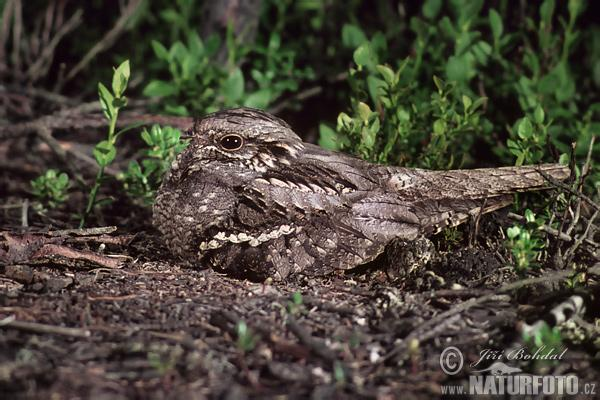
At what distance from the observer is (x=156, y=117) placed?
14.0 ft

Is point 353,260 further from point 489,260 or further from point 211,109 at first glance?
point 211,109

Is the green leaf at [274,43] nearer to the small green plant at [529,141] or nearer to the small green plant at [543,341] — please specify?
the small green plant at [529,141]

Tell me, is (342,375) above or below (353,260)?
below

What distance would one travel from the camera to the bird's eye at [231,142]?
10.9 feet

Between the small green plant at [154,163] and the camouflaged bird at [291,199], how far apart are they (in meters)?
0.26

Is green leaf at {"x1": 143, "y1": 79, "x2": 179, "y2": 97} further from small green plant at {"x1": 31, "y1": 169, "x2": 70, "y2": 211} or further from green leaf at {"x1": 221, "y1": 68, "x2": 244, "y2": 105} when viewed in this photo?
small green plant at {"x1": 31, "y1": 169, "x2": 70, "y2": 211}

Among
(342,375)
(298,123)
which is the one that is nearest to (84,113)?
(298,123)

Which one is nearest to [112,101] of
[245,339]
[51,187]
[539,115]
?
[51,187]

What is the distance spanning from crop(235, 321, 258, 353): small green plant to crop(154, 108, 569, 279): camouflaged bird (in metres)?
0.81

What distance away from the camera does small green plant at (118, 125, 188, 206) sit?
145 inches

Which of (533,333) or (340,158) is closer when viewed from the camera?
(533,333)

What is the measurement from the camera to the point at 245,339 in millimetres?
2154

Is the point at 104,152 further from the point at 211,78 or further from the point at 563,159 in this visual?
the point at 563,159

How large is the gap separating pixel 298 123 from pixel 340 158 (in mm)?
2611
